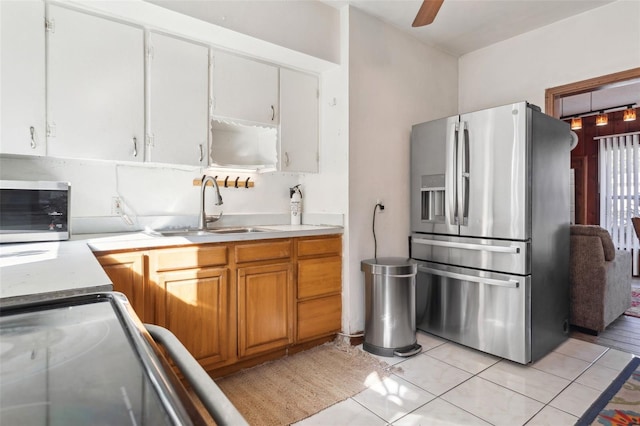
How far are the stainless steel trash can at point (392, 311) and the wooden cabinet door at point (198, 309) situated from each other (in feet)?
3.63

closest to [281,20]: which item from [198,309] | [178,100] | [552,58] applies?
[178,100]

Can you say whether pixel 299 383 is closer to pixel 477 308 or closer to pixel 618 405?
pixel 477 308

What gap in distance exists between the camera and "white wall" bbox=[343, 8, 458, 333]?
2904 mm

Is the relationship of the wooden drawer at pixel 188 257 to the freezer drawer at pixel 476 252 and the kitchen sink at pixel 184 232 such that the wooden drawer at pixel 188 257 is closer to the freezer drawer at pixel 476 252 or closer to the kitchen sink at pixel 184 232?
the kitchen sink at pixel 184 232

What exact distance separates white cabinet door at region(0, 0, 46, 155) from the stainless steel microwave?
205 mm

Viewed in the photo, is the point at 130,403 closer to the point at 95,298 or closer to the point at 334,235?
the point at 95,298

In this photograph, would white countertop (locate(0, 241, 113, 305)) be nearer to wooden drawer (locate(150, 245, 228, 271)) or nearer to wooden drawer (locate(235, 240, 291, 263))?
wooden drawer (locate(150, 245, 228, 271))

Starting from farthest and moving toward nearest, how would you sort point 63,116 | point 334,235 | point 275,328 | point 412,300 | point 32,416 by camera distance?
point 334,235 < point 412,300 < point 275,328 < point 63,116 < point 32,416

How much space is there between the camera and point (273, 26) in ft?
8.35

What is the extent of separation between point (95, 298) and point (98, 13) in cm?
201

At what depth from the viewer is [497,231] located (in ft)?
8.53

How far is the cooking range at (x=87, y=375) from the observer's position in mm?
444

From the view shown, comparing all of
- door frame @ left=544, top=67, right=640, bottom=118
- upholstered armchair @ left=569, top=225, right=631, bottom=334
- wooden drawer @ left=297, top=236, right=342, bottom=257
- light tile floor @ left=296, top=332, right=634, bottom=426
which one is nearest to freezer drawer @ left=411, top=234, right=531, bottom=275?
light tile floor @ left=296, top=332, right=634, bottom=426

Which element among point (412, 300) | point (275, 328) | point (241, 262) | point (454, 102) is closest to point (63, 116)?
point (241, 262)
